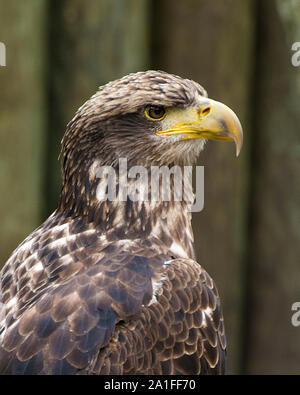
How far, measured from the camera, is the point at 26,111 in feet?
19.1

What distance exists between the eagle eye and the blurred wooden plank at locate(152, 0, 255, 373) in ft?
5.46

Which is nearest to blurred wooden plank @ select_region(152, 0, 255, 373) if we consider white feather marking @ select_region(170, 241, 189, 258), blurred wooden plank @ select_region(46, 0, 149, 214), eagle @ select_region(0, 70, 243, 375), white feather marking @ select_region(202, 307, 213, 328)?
blurred wooden plank @ select_region(46, 0, 149, 214)

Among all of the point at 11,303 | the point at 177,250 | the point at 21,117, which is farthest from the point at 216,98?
the point at 11,303

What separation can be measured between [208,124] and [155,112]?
0.26 metres

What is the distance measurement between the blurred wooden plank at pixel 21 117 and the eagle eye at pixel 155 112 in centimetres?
170

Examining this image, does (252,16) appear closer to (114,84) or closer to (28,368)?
(114,84)

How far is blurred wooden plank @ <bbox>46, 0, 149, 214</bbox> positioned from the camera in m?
5.71

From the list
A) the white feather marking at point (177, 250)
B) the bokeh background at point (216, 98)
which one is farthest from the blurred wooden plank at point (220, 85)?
the white feather marking at point (177, 250)

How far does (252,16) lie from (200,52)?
0.44 metres

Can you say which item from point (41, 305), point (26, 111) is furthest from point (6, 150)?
point (41, 305)

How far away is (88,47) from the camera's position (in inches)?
226

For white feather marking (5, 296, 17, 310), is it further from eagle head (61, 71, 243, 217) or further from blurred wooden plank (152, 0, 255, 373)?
blurred wooden plank (152, 0, 255, 373)

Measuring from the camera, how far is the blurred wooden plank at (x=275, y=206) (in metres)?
5.98

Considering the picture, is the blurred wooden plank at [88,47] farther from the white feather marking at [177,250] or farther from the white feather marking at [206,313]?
the white feather marking at [206,313]
